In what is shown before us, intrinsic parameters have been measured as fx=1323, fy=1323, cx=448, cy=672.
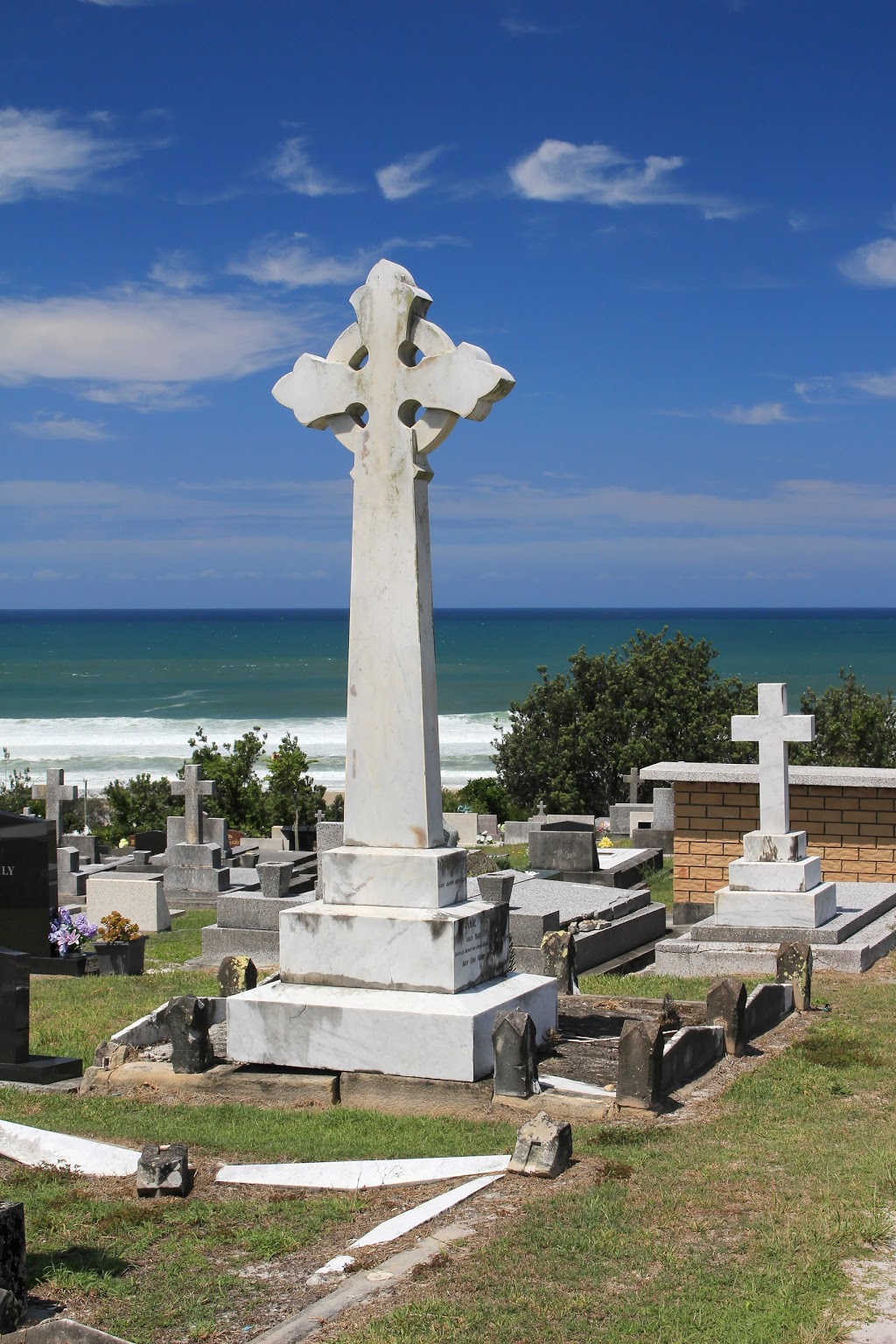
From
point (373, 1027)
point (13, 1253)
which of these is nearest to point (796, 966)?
point (373, 1027)

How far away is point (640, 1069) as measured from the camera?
6281 mm

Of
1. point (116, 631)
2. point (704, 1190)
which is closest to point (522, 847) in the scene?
point (704, 1190)

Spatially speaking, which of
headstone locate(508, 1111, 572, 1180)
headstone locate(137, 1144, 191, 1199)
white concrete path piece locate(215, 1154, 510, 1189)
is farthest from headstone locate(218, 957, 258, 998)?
headstone locate(508, 1111, 572, 1180)

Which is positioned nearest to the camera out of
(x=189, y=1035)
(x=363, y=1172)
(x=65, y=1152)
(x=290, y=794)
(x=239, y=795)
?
(x=363, y=1172)

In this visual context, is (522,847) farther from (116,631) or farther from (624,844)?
(116,631)

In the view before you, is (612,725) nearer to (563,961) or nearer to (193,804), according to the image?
(193,804)

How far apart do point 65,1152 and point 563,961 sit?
186 inches

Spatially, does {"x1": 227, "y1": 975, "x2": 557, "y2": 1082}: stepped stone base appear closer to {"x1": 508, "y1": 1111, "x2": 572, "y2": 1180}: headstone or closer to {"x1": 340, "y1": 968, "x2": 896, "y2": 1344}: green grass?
{"x1": 340, "y1": 968, "x2": 896, "y2": 1344}: green grass

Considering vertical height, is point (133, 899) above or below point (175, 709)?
below

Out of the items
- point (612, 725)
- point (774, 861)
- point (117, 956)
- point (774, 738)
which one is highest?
point (612, 725)

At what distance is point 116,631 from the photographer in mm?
192625

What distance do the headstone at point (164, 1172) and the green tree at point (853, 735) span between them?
84.2ft

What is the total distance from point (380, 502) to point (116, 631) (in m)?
192

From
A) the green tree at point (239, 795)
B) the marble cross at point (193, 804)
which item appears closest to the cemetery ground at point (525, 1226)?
the marble cross at point (193, 804)
